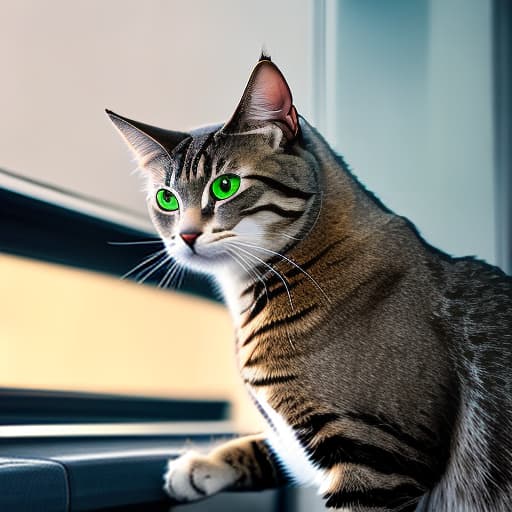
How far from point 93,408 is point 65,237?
25 cm

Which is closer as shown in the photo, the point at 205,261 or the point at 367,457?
the point at 367,457

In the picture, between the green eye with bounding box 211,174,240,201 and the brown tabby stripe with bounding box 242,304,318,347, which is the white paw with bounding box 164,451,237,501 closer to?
the brown tabby stripe with bounding box 242,304,318,347

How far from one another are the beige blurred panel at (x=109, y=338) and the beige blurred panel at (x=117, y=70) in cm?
14

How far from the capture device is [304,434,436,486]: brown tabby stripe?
0.81 metres

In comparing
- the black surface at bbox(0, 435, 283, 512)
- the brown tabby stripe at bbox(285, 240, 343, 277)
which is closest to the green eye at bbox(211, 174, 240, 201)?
the brown tabby stripe at bbox(285, 240, 343, 277)

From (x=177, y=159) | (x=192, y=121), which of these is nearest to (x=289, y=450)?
(x=177, y=159)

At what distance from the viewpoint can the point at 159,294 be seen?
1146 mm

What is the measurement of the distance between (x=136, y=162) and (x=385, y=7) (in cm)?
50

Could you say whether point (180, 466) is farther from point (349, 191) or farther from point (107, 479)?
point (349, 191)

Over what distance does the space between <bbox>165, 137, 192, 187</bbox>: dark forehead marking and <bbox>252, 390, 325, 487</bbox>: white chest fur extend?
1.01 ft

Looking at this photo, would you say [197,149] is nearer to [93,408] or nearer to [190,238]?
[190,238]

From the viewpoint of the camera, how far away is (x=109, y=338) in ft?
3.54

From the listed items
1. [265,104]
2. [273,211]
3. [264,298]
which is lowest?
[264,298]

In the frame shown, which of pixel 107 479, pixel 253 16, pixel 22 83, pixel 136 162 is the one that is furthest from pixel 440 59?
pixel 107 479
